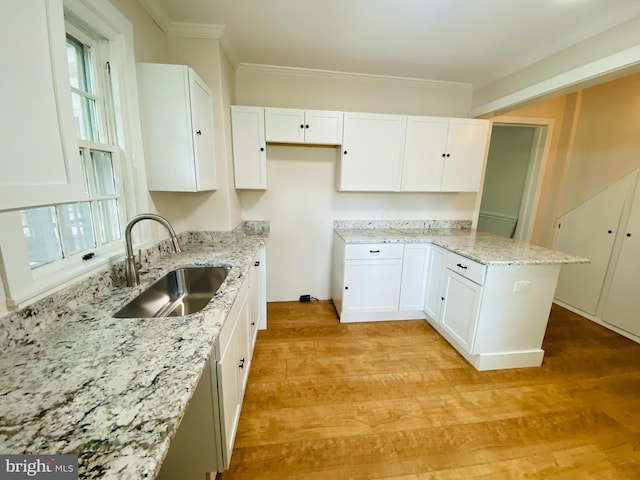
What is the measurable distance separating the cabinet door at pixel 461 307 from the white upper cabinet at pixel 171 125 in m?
2.25

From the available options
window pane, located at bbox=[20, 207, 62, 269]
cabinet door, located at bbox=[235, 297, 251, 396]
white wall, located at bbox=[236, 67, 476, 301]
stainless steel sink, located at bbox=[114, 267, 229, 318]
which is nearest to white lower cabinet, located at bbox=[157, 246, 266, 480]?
cabinet door, located at bbox=[235, 297, 251, 396]

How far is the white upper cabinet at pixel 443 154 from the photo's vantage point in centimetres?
267

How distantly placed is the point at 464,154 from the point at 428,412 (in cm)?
247

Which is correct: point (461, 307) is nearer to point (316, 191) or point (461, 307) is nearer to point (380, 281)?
point (380, 281)

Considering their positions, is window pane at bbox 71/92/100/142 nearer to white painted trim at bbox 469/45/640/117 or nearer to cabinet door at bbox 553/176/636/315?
white painted trim at bbox 469/45/640/117

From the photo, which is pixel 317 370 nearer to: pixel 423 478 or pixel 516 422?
pixel 423 478

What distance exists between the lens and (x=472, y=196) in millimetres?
3162

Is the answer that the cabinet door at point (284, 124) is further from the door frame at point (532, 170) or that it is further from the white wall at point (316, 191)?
the door frame at point (532, 170)

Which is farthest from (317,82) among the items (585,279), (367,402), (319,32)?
(585,279)

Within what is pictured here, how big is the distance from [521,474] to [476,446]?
208 millimetres

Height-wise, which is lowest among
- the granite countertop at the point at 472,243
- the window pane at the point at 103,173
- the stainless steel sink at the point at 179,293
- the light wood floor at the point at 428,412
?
the light wood floor at the point at 428,412

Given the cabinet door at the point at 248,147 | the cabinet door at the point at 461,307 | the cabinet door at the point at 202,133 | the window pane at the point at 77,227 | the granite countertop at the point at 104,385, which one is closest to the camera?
the granite countertop at the point at 104,385

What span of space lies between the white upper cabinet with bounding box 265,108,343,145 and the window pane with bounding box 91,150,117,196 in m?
1.33

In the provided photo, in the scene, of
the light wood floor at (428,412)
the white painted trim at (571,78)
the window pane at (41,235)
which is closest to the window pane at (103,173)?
the window pane at (41,235)
